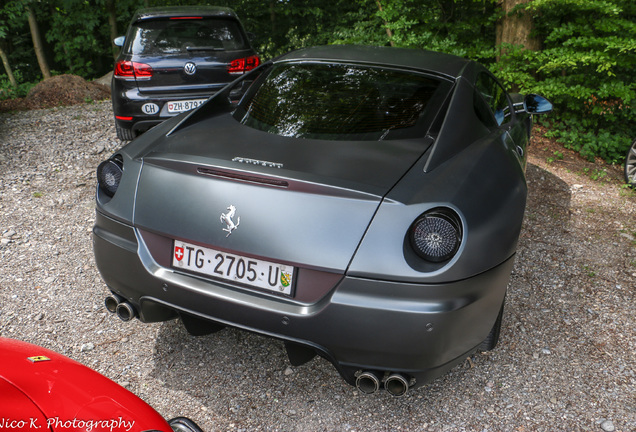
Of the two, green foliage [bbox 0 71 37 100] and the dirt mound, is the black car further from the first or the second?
green foliage [bbox 0 71 37 100]

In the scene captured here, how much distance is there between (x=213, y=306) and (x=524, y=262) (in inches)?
105

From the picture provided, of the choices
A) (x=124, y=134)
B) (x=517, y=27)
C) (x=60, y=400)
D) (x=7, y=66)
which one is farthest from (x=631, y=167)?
(x=7, y=66)

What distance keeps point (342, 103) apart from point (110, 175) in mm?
1196

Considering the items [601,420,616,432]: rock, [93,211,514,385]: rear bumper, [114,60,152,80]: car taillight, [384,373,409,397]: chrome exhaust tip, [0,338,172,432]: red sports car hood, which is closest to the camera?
[0,338,172,432]: red sports car hood

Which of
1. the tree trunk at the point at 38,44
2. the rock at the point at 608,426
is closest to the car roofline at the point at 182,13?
the rock at the point at 608,426

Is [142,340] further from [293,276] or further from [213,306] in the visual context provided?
[293,276]

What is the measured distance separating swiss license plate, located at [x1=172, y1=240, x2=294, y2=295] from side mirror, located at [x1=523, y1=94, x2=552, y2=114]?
249 centimetres

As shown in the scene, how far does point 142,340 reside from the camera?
3016 millimetres

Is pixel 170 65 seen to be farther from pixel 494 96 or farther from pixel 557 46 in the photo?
pixel 557 46

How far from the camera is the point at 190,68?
5.88 m

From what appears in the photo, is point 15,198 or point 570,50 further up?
point 570,50

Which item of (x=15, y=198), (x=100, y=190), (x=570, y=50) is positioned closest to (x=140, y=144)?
(x=100, y=190)

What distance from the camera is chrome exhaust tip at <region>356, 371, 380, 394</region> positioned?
6.88 feet

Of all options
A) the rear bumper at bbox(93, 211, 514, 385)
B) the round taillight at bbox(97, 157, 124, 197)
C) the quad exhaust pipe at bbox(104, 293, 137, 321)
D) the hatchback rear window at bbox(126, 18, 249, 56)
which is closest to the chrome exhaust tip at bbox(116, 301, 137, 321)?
the quad exhaust pipe at bbox(104, 293, 137, 321)
